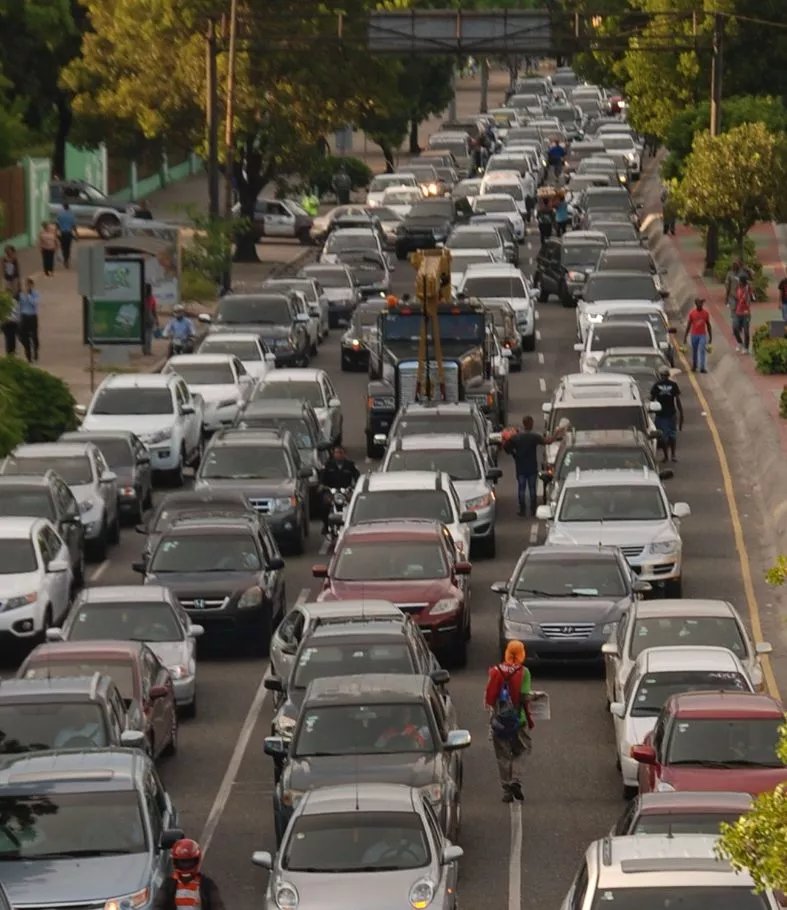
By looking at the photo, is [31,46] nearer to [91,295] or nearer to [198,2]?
[198,2]

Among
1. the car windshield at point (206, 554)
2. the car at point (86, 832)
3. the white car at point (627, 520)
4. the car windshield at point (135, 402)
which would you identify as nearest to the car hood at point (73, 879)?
the car at point (86, 832)

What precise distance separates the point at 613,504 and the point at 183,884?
49.6ft

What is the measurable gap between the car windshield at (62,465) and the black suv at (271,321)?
15073 mm

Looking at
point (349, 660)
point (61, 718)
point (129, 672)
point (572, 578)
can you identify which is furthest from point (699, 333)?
point (61, 718)

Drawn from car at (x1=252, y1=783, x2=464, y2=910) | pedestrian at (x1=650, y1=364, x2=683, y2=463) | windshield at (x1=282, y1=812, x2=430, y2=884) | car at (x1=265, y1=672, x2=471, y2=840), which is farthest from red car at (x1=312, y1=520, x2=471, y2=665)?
pedestrian at (x1=650, y1=364, x2=683, y2=463)

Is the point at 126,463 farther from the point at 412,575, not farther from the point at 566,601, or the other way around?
the point at 566,601

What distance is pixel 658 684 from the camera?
23.3m

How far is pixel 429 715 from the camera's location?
20953mm

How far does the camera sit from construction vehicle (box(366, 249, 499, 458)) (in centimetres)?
4112

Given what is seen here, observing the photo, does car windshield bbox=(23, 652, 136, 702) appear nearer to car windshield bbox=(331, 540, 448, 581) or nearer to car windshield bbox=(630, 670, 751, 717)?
car windshield bbox=(630, 670, 751, 717)

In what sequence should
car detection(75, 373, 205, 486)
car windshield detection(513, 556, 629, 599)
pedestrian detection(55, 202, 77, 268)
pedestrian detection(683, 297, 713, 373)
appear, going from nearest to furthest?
→ car windshield detection(513, 556, 629, 599), car detection(75, 373, 205, 486), pedestrian detection(683, 297, 713, 373), pedestrian detection(55, 202, 77, 268)

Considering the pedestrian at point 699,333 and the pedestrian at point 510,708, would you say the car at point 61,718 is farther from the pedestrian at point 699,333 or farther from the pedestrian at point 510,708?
the pedestrian at point 699,333

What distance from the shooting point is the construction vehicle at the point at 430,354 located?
4112cm

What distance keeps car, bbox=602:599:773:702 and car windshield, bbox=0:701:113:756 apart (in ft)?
18.0
